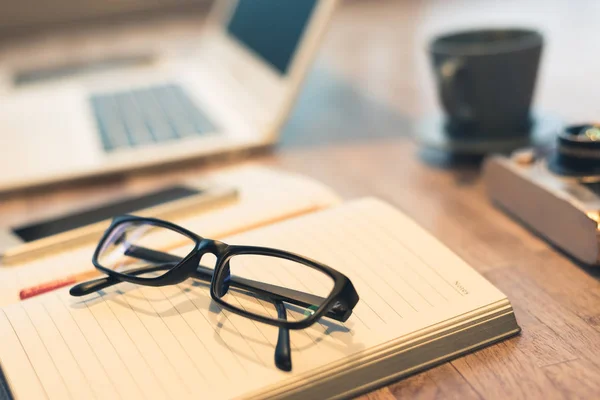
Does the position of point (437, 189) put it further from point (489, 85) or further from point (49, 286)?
point (49, 286)

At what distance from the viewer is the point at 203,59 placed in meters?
1.11

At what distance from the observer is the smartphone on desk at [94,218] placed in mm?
524

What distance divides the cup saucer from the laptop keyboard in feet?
0.87

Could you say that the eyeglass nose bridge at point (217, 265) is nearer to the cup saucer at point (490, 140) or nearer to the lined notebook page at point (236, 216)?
the lined notebook page at point (236, 216)

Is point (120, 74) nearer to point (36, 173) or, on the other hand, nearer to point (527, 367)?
point (36, 173)

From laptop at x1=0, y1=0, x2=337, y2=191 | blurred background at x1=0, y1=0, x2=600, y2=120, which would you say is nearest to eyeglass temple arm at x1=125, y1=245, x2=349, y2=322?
laptop at x1=0, y1=0, x2=337, y2=191

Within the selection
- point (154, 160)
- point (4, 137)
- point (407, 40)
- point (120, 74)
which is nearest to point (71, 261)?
point (154, 160)

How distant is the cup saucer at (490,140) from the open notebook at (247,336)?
0.24m

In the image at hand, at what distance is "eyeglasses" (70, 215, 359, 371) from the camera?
37cm

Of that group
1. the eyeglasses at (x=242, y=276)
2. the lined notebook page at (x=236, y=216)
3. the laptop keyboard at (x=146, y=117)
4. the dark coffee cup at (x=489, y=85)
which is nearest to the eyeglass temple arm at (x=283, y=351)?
the eyeglasses at (x=242, y=276)

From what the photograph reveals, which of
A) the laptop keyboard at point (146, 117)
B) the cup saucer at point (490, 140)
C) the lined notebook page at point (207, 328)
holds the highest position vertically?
the cup saucer at point (490, 140)

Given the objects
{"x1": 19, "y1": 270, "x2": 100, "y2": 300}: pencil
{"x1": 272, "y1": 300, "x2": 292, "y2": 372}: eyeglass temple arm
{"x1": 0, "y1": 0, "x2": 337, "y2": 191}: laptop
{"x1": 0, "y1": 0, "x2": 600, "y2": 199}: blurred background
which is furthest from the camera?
{"x1": 0, "y1": 0, "x2": 600, "y2": 199}: blurred background

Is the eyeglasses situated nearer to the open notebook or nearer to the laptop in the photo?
the open notebook

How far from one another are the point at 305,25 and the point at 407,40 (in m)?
0.51
